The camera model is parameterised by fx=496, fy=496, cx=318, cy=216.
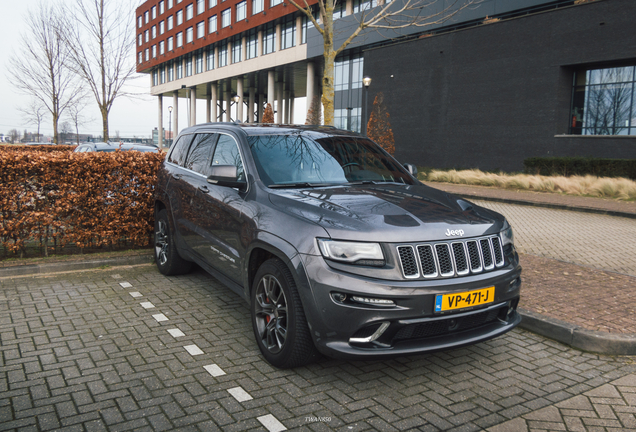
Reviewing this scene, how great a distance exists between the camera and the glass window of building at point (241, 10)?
159 ft

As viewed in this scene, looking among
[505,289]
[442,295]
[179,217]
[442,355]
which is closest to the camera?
[442,295]

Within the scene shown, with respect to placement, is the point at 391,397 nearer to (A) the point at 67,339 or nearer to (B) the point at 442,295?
(B) the point at 442,295

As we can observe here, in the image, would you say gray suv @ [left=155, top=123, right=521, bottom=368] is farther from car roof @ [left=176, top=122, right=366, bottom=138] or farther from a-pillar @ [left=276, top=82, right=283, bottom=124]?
a-pillar @ [left=276, top=82, right=283, bottom=124]

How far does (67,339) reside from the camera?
429 cm

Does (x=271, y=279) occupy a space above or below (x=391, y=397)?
above

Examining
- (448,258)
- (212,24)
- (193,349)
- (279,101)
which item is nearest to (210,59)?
(212,24)

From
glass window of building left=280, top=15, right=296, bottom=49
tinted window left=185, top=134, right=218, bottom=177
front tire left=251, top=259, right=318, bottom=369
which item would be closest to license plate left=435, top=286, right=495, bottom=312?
front tire left=251, top=259, right=318, bottom=369

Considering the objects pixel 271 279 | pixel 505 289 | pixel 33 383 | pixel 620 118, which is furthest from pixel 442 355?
pixel 620 118

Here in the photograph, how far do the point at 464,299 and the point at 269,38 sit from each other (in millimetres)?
46874

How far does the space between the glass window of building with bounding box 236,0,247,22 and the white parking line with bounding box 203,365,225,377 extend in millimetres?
49386

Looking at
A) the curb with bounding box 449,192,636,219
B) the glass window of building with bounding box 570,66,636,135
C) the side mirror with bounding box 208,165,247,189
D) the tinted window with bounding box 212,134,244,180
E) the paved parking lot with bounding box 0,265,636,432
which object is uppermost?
the glass window of building with bounding box 570,66,636,135

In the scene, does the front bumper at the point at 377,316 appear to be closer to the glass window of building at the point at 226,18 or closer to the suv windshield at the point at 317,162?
the suv windshield at the point at 317,162

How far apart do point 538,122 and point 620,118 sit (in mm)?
3569

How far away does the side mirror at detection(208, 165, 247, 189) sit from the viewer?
432 cm
